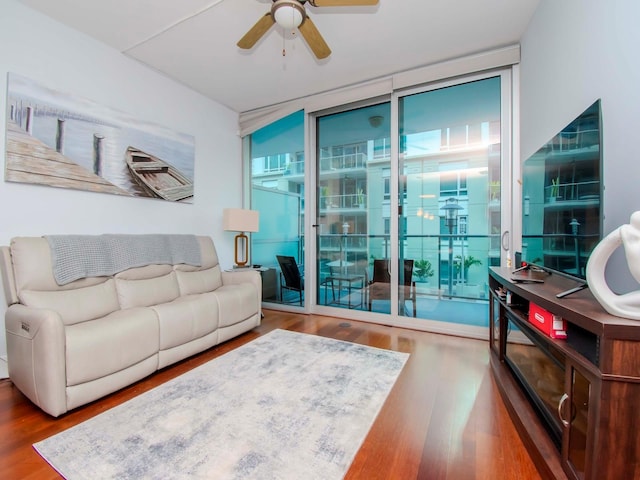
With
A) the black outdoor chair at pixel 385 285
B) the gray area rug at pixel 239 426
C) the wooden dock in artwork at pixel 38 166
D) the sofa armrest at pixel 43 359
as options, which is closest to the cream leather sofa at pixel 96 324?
the sofa armrest at pixel 43 359

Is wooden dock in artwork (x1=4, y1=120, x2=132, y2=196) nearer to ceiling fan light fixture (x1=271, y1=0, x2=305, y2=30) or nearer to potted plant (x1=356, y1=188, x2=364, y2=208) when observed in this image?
ceiling fan light fixture (x1=271, y1=0, x2=305, y2=30)

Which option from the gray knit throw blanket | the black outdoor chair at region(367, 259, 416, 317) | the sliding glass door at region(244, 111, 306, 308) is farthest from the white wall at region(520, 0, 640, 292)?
the gray knit throw blanket

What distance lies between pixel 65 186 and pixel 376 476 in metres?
3.09

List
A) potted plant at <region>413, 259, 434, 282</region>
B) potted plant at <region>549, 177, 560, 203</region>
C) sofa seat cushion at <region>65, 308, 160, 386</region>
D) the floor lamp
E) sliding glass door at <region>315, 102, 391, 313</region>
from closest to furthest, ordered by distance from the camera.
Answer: potted plant at <region>549, 177, 560, 203</region>
sofa seat cushion at <region>65, 308, 160, 386</region>
potted plant at <region>413, 259, 434, 282</region>
sliding glass door at <region>315, 102, 391, 313</region>
the floor lamp

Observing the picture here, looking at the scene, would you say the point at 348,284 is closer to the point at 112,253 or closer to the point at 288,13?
the point at 112,253

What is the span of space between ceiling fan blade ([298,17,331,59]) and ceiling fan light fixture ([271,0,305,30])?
57 millimetres

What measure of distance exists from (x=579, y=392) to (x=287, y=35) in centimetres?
312

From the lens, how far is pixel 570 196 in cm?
148

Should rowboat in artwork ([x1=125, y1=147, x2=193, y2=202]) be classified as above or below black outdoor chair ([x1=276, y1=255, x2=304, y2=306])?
above

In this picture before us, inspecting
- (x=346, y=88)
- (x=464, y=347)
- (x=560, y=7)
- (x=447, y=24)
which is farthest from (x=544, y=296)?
(x=346, y=88)

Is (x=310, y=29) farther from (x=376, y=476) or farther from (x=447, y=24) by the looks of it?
(x=376, y=476)

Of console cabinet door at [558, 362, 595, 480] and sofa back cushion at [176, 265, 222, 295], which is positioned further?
sofa back cushion at [176, 265, 222, 295]

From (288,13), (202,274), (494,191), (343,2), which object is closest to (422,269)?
(494,191)

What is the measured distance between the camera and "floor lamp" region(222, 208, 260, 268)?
3.63m
